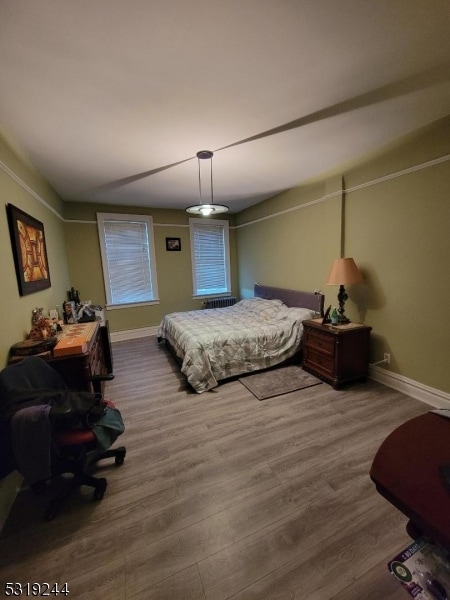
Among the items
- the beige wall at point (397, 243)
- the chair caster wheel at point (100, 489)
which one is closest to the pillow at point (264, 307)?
the beige wall at point (397, 243)

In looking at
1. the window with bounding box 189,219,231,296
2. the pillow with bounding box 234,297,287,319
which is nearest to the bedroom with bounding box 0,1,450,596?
the pillow with bounding box 234,297,287,319

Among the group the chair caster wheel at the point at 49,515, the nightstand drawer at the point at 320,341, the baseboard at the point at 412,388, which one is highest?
the nightstand drawer at the point at 320,341

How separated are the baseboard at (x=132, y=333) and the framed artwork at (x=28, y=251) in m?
2.14

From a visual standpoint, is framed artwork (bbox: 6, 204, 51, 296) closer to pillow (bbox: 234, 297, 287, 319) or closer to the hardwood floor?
the hardwood floor

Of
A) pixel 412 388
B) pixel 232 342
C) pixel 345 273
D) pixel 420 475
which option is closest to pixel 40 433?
pixel 420 475

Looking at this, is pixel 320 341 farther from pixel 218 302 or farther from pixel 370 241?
pixel 218 302

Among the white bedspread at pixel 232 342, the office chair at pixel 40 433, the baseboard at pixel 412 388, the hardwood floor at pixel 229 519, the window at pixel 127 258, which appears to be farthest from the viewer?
the window at pixel 127 258

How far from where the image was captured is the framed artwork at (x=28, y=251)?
2.08 meters

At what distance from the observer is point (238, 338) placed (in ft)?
10.2

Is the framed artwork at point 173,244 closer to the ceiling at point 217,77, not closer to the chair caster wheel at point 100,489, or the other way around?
the ceiling at point 217,77

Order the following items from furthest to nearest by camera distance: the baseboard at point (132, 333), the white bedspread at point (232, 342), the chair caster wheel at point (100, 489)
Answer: the baseboard at point (132, 333) < the white bedspread at point (232, 342) < the chair caster wheel at point (100, 489)

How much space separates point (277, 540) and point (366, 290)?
2.57m

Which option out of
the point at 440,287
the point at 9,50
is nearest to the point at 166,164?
the point at 9,50

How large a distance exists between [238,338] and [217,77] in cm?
242
